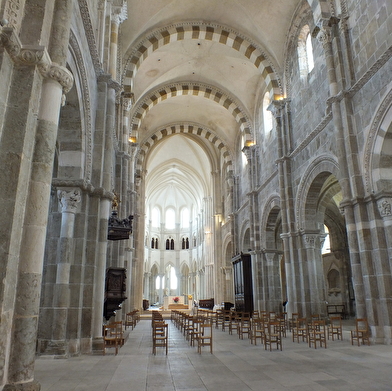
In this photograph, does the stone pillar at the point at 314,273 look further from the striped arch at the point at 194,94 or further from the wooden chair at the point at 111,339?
the striped arch at the point at 194,94

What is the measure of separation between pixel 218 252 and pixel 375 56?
22130 millimetres

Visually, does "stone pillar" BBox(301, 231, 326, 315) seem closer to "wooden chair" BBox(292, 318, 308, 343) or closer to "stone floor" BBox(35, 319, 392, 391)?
"wooden chair" BBox(292, 318, 308, 343)

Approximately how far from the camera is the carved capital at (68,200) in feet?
29.0

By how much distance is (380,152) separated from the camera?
10.2 metres

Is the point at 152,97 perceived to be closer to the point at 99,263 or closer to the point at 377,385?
the point at 99,263

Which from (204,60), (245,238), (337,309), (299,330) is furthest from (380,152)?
(245,238)

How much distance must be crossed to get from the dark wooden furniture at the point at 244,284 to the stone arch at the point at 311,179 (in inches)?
261

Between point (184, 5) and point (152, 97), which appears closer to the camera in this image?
point (184, 5)

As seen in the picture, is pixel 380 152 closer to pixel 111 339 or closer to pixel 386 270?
pixel 386 270

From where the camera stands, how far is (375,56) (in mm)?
10445

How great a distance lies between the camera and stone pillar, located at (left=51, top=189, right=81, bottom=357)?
26.3 ft

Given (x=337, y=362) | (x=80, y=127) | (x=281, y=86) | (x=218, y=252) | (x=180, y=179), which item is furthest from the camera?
(x=180, y=179)

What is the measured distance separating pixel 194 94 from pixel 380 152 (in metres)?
16.2

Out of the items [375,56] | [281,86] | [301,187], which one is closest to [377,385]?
[375,56]
